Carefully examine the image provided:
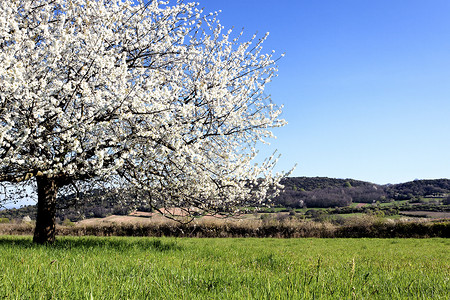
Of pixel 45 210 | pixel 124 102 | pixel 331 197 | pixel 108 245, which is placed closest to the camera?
pixel 124 102

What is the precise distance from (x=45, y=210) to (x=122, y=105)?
7212 mm

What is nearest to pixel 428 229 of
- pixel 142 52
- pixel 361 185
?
pixel 142 52

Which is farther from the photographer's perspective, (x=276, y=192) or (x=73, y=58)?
(x=276, y=192)

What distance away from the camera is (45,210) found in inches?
457

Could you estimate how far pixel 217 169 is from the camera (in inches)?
392

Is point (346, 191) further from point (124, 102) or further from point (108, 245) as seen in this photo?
point (124, 102)

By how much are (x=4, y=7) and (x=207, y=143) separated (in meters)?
6.33

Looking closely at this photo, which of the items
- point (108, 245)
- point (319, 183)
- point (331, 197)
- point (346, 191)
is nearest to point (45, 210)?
point (108, 245)

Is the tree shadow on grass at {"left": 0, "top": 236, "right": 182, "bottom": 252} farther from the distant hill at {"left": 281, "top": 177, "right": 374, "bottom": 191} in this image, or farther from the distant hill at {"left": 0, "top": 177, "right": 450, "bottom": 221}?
the distant hill at {"left": 281, "top": 177, "right": 374, "bottom": 191}

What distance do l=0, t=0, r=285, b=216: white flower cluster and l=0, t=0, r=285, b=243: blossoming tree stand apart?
0.04 metres

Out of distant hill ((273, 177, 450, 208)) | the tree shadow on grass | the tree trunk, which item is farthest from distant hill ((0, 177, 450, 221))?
the tree trunk

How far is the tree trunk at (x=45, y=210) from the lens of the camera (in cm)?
1158

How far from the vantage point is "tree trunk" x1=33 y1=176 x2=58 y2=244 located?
38.0 feet

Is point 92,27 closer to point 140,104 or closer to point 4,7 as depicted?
point 4,7
